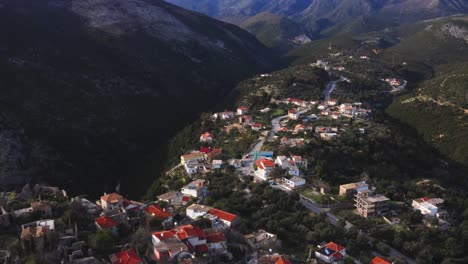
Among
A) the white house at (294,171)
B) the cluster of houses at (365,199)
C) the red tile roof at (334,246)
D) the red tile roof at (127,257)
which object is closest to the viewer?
the red tile roof at (127,257)

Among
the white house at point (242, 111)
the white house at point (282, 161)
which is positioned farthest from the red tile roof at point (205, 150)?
the white house at point (242, 111)

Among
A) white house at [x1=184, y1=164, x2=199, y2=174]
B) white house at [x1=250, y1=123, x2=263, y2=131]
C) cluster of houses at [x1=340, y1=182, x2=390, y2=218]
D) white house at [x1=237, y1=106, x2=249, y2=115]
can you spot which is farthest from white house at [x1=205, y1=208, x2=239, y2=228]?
white house at [x1=237, y1=106, x2=249, y2=115]

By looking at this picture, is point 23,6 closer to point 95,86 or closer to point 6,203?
point 95,86

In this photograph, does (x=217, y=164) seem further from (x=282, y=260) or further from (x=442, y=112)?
(x=442, y=112)

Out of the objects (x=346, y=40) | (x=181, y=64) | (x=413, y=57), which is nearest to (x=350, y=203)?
(x=181, y=64)

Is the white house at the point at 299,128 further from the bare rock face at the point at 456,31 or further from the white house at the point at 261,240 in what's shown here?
the bare rock face at the point at 456,31

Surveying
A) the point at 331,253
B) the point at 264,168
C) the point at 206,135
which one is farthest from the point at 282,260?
the point at 206,135

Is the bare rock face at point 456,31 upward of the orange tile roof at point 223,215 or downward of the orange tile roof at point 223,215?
upward
